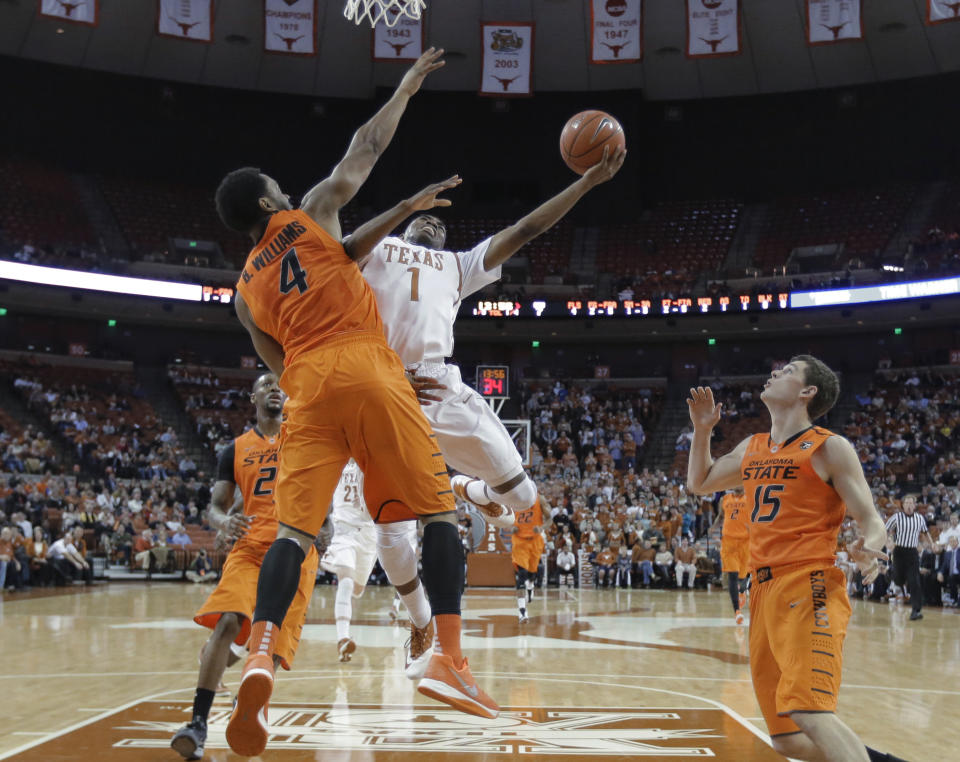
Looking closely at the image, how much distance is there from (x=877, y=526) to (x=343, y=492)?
6.32 metres

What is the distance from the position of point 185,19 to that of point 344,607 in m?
18.7

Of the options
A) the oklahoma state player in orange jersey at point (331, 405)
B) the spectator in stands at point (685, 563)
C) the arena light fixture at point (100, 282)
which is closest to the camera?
the oklahoma state player in orange jersey at point (331, 405)

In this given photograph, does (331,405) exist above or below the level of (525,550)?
above

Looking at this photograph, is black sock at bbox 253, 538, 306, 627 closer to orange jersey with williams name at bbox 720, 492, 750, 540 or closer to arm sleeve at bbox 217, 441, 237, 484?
arm sleeve at bbox 217, 441, 237, 484

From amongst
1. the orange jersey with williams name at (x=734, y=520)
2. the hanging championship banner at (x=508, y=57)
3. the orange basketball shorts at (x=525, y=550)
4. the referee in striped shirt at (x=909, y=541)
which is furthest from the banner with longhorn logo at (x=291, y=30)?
the referee in striped shirt at (x=909, y=541)

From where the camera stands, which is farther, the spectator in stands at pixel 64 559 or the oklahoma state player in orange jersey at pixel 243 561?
the spectator in stands at pixel 64 559

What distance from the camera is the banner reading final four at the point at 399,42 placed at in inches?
929

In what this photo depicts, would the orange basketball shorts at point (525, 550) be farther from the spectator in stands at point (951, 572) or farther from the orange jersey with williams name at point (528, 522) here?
the spectator in stands at point (951, 572)

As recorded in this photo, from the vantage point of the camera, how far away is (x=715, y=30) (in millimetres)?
22984

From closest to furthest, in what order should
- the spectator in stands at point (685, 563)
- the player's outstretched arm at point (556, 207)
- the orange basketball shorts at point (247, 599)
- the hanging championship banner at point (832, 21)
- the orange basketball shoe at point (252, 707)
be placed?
1. the orange basketball shoe at point (252, 707)
2. the player's outstretched arm at point (556, 207)
3. the orange basketball shorts at point (247, 599)
4. the spectator in stands at point (685, 563)
5. the hanging championship banner at point (832, 21)

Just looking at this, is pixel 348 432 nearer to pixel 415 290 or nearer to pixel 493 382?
pixel 415 290

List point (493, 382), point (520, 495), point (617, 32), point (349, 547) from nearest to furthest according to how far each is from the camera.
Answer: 1. point (520, 495)
2. point (349, 547)
3. point (493, 382)
4. point (617, 32)

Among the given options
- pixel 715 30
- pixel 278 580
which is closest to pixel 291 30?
pixel 715 30

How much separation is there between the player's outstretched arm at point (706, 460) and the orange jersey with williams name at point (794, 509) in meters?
0.33
